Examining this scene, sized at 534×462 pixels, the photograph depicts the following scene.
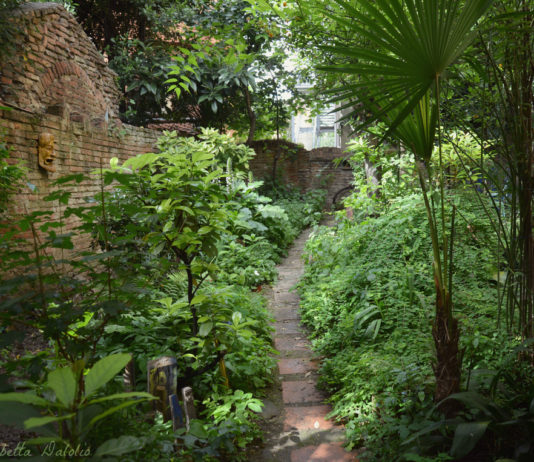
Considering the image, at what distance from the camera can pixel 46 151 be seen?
171 inches

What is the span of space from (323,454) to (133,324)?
1.57m

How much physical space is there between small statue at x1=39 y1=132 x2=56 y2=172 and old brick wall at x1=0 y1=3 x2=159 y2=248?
49 mm

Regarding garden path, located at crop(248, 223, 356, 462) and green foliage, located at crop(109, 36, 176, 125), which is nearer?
garden path, located at crop(248, 223, 356, 462)

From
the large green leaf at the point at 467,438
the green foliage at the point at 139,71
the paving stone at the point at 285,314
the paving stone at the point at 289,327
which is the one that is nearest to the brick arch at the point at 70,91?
the green foliage at the point at 139,71

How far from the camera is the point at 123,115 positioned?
9.18m

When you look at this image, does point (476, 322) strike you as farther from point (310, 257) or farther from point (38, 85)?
point (38, 85)

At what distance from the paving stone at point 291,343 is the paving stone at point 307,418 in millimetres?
938

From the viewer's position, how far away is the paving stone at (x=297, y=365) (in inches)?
132

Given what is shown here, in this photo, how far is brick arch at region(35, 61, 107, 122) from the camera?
5763mm

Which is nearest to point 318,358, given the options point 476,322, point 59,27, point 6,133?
point 476,322

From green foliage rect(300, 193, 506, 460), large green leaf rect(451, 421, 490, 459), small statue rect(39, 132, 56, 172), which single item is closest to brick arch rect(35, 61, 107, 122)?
small statue rect(39, 132, 56, 172)

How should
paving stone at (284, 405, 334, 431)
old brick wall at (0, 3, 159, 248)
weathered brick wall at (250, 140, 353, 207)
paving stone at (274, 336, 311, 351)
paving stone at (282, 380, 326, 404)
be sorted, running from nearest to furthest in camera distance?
1. paving stone at (284, 405, 334, 431)
2. paving stone at (282, 380, 326, 404)
3. paving stone at (274, 336, 311, 351)
4. old brick wall at (0, 3, 159, 248)
5. weathered brick wall at (250, 140, 353, 207)

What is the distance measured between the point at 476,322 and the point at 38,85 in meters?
6.17

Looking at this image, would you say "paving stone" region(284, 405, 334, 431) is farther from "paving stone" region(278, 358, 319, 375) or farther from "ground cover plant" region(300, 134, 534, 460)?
"paving stone" region(278, 358, 319, 375)
